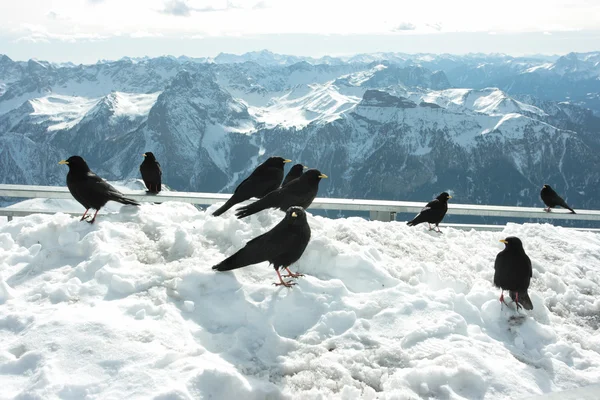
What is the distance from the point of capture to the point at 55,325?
141 inches

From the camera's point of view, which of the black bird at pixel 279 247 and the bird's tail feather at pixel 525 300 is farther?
the bird's tail feather at pixel 525 300

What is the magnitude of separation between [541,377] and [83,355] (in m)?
3.83

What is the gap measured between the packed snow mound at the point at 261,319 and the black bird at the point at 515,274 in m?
0.22

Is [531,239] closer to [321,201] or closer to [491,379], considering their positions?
[321,201]

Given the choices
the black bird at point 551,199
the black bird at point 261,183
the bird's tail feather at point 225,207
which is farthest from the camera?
the black bird at point 551,199

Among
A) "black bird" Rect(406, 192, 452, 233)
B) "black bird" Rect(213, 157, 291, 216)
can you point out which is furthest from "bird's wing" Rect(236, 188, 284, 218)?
"black bird" Rect(406, 192, 452, 233)

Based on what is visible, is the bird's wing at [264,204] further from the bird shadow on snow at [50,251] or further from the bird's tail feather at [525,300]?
the bird's tail feather at [525,300]

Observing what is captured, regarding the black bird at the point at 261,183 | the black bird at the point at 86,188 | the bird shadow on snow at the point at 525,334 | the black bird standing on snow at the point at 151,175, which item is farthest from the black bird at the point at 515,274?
the black bird standing on snow at the point at 151,175

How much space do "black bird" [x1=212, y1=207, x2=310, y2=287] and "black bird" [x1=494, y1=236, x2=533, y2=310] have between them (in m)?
2.27

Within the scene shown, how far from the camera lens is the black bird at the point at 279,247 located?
4520mm

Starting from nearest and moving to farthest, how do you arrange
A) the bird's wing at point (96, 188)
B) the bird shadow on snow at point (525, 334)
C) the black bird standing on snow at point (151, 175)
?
the bird shadow on snow at point (525, 334), the bird's wing at point (96, 188), the black bird standing on snow at point (151, 175)

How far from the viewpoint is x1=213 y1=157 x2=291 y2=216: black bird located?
659cm

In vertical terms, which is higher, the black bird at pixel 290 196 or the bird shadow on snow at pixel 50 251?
the black bird at pixel 290 196

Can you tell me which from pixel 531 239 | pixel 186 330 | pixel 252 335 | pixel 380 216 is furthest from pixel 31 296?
pixel 531 239
